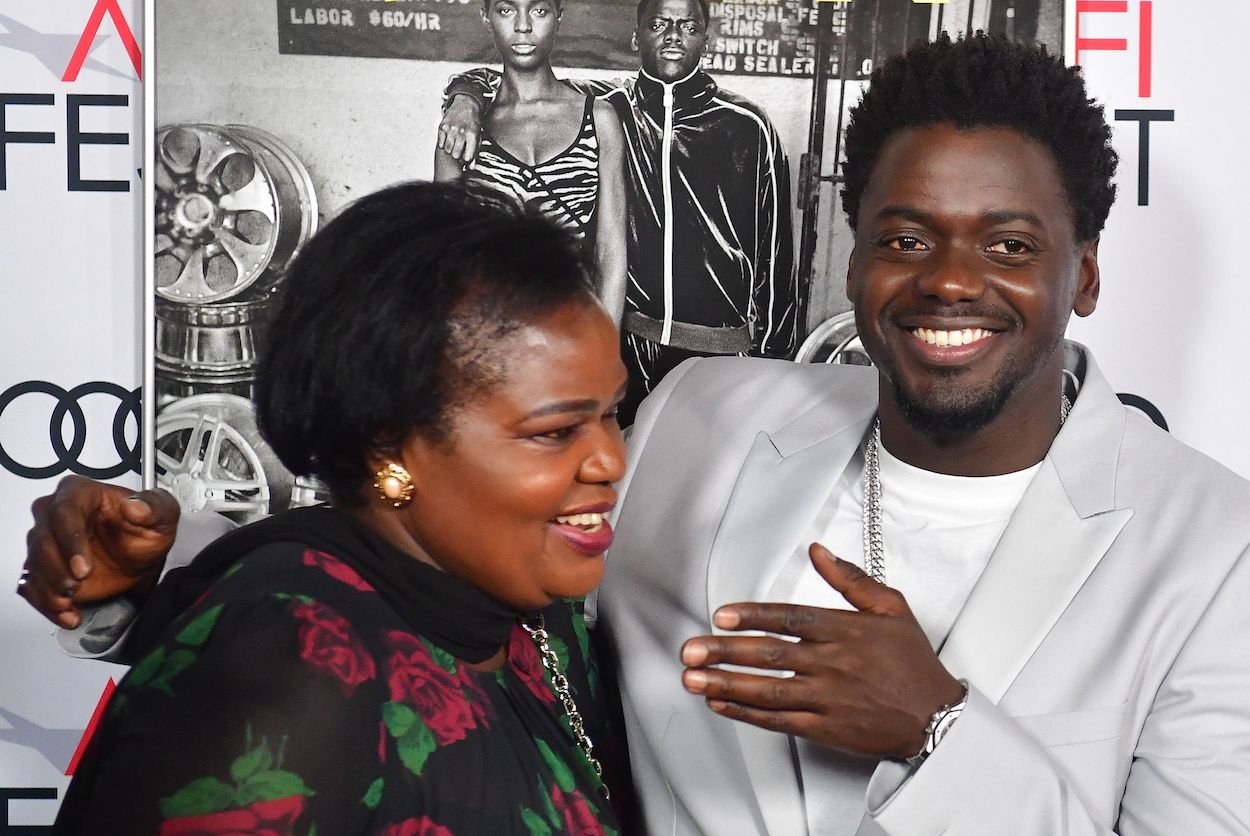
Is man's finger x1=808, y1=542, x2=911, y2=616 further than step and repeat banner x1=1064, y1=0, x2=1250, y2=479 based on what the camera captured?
No

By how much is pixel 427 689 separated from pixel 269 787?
0.21 metres

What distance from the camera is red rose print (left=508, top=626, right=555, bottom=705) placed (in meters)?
1.40

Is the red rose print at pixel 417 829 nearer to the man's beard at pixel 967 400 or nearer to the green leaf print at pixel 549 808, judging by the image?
the green leaf print at pixel 549 808

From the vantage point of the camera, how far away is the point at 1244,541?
1456mm

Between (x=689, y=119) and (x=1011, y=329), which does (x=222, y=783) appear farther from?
(x=689, y=119)

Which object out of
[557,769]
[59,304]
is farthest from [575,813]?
[59,304]

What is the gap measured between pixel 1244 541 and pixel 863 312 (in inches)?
20.3

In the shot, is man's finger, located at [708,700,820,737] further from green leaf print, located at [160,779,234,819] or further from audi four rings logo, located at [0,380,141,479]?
audi four rings logo, located at [0,380,141,479]

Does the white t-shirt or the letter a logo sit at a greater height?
the letter a logo

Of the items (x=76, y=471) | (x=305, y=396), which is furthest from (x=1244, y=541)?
(x=76, y=471)

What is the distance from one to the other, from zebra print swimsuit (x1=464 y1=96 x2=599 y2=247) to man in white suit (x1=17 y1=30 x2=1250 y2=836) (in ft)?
1.40

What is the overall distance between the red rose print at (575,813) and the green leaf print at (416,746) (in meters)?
0.19

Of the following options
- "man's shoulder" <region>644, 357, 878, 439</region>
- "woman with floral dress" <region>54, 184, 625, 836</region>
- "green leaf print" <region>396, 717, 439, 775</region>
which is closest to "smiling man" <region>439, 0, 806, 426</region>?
"man's shoulder" <region>644, 357, 878, 439</region>

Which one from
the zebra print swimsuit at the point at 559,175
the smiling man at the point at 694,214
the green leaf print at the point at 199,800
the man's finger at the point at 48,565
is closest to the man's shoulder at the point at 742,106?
the smiling man at the point at 694,214
